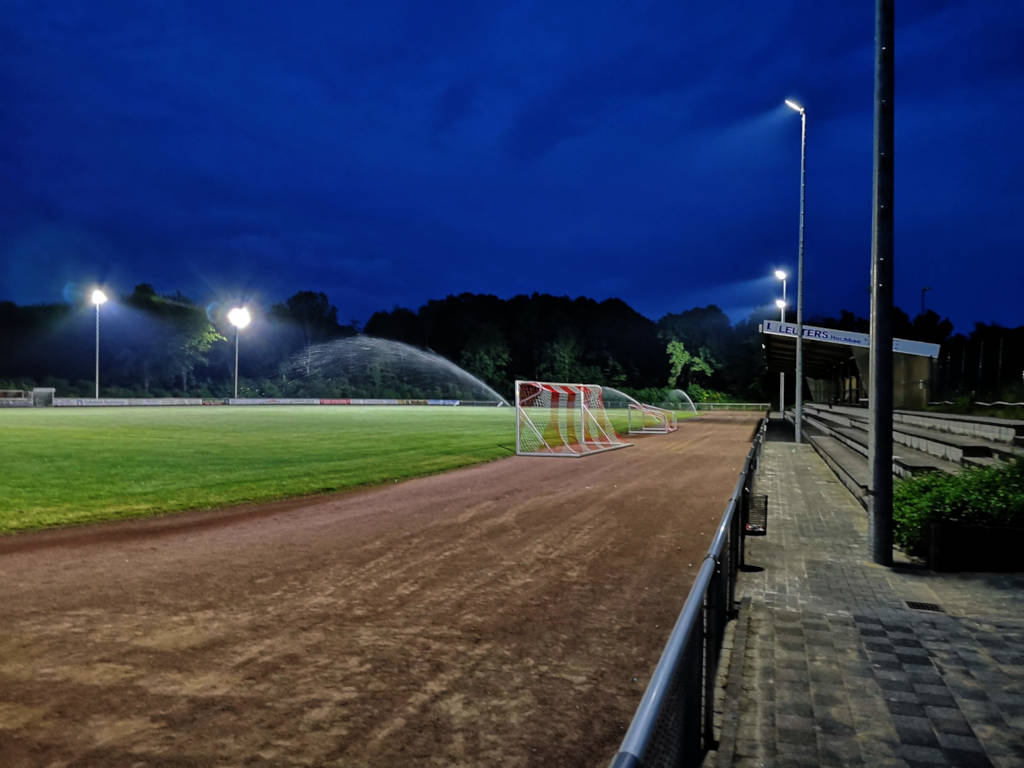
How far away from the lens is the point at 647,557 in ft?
26.2

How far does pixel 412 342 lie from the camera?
112500mm

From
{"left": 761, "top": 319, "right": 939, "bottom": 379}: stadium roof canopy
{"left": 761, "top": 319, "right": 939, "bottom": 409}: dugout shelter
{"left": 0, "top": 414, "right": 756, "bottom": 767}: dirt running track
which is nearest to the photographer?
{"left": 0, "top": 414, "right": 756, "bottom": 767}: dirt running track

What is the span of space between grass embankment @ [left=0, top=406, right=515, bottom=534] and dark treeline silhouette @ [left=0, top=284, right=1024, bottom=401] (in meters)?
55.0

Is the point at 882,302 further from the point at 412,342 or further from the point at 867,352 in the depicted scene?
the point at 412,342

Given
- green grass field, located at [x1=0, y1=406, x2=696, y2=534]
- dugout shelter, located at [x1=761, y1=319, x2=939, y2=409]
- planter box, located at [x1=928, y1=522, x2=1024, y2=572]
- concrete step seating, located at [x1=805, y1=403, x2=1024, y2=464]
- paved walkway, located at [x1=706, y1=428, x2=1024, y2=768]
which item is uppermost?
dugout shelter, located at [x1=761, y1=319, x2=939, y2=409]

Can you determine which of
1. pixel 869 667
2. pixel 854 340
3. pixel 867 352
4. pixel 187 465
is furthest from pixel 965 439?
pixel 187 465

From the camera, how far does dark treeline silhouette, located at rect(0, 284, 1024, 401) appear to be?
8719cm

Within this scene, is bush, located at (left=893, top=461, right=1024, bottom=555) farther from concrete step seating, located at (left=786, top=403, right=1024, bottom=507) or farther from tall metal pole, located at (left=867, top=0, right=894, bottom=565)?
concrete step seating, located at (left=786, top=403, right=1024, bottom=507)

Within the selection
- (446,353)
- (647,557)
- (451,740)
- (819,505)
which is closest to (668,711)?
(451,740)

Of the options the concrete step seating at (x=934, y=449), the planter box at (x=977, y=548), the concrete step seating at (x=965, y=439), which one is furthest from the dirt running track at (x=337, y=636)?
the concrete step seating at (x=965, y=439)

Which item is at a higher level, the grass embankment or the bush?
the bush

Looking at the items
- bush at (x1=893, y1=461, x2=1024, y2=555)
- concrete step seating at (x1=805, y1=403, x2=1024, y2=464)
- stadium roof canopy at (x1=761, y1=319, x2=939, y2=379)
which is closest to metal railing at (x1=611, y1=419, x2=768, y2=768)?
bush at (x1=893, y1=461, x2=1024, y2=555)

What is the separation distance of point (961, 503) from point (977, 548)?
50 cm

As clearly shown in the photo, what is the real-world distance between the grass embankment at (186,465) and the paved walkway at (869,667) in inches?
370
